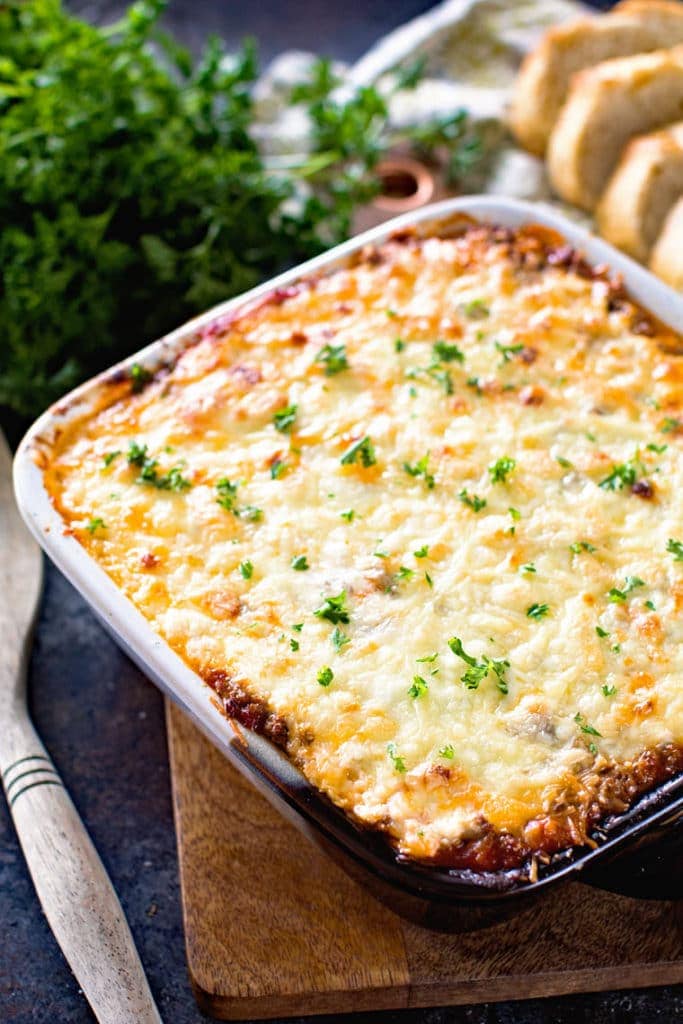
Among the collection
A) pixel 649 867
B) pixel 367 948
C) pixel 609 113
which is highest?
pixel 609 113

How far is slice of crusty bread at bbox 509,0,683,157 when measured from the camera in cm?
402

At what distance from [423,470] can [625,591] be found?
0.52 m

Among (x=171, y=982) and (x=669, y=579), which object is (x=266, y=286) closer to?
(x=669, y=579)

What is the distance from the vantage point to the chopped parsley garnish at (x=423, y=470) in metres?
2.55

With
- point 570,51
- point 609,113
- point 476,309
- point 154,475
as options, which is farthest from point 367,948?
point 570,51

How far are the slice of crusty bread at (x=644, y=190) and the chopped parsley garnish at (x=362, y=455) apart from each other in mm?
1561

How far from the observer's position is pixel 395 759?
209 cm

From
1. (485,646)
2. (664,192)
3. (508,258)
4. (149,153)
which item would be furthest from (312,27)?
(485,646)

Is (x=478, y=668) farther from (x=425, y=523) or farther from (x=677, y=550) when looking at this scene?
(x=677, y=550)

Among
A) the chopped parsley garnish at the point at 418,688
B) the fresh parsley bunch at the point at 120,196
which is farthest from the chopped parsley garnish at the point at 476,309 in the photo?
the chopped parsley garnish at the point at 418,688

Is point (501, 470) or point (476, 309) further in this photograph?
point (476, 309)

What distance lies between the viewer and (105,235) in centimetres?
370

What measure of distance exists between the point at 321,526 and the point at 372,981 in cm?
94

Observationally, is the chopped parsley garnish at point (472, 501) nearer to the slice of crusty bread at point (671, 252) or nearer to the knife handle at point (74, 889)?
the knife handle at point (74, 889)
